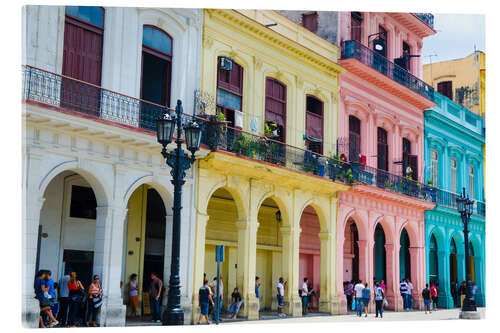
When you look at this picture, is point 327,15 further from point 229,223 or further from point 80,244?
point 80,244

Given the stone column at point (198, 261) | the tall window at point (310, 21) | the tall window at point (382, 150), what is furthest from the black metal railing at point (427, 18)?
the stone column at point (198, 261)

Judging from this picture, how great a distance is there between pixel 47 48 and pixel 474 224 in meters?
19.5

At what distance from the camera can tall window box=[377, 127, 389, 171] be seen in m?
23.3

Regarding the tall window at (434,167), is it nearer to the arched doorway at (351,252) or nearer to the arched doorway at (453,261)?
the arched doorway at (453,261)

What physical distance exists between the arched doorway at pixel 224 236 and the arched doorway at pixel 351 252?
5.45 meters

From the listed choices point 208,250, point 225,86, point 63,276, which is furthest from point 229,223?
point 63,276

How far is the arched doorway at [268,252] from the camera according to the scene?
19.7 m

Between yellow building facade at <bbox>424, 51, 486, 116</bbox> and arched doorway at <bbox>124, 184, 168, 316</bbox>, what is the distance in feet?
45.2

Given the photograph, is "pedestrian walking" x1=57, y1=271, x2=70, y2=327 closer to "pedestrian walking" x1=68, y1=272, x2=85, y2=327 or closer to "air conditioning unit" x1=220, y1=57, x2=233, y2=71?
"pedestrian walking" x1=68, y1=272, x2=85, y2=327

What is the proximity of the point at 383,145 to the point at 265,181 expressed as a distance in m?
7.51

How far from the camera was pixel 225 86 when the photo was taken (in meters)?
17.2

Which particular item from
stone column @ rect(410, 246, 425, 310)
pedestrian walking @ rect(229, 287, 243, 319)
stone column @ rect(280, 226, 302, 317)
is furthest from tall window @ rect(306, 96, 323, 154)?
stone column @ rect(410, 246, 425, 310)

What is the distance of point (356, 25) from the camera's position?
22.3 metres

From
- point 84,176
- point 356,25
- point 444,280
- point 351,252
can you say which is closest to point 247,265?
point 84,176
